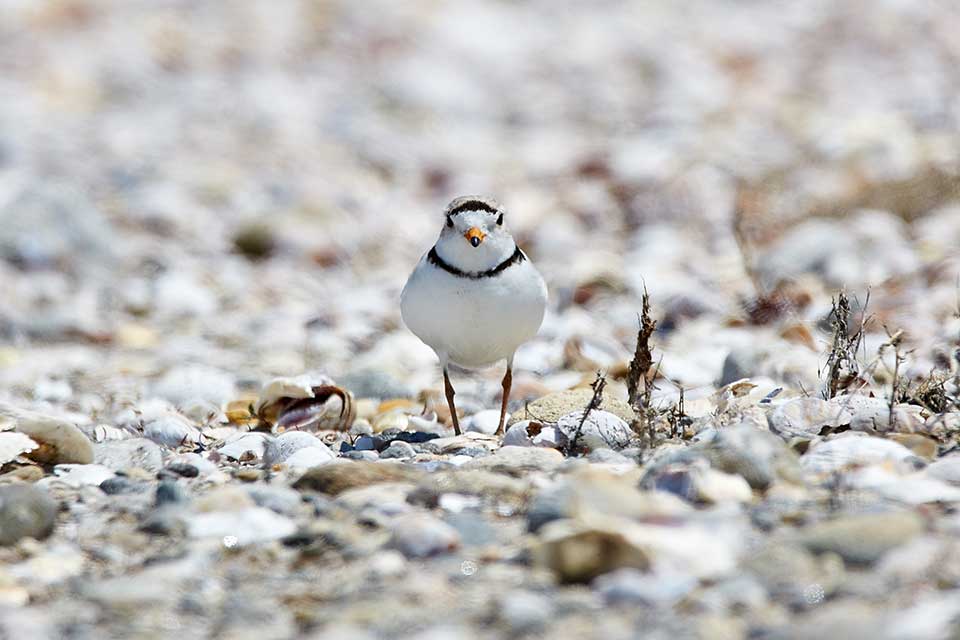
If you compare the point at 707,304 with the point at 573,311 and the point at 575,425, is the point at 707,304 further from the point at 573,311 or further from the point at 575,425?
the point at 575,425

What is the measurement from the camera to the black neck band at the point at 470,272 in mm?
4469

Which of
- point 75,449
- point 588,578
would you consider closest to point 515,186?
point 75,449

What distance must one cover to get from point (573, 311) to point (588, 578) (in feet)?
14.9

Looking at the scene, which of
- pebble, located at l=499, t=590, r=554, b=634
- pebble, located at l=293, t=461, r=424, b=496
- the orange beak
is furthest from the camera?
the orange beak

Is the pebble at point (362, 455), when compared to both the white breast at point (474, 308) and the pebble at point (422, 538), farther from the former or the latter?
the pebble at point (422, 538)

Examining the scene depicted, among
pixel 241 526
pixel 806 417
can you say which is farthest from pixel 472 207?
pixel 241 526

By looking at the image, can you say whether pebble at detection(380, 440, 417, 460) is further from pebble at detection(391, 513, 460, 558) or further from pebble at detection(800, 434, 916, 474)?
pebble at detection(800, 434, 916, 474)

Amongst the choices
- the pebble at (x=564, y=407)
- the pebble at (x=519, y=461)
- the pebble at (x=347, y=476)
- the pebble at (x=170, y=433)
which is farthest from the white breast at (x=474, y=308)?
the pebble at (x=347, y=476)

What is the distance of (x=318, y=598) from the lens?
286 centimetres

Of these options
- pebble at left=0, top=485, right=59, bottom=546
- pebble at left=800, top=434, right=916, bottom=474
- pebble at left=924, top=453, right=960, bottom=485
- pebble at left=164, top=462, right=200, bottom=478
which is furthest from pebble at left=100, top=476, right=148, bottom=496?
pebble at left=924, top=453, right=960, bottom=485

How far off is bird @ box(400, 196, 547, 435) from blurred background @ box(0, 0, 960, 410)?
39.7 inches

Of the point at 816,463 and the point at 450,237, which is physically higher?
the point at 450,237

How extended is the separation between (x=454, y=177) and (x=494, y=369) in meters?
5.23

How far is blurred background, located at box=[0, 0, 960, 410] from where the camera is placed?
6.84 m
